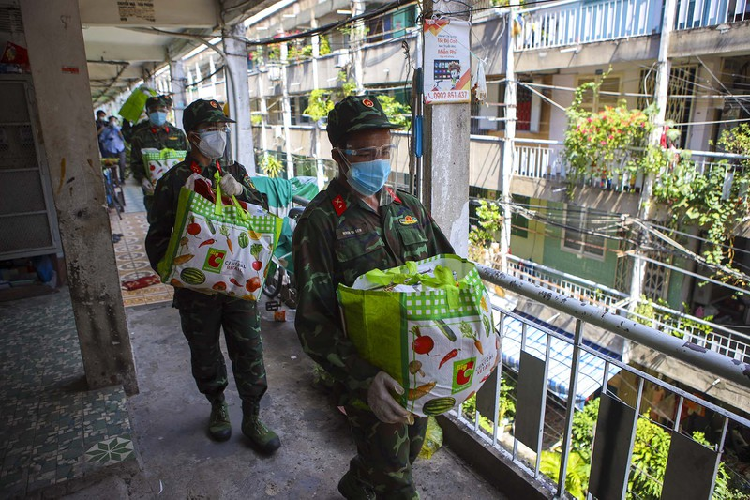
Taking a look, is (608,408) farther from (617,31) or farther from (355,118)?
(617,31)

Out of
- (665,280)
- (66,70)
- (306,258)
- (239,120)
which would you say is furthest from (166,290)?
(665,280)

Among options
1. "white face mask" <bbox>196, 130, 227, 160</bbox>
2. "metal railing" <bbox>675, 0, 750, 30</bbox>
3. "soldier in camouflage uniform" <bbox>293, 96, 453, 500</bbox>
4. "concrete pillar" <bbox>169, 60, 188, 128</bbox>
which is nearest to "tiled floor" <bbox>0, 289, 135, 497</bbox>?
"soldier in camouflage uniform" <bbox>293, 96, 453, 500</bbox>

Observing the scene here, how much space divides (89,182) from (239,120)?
17.5ft

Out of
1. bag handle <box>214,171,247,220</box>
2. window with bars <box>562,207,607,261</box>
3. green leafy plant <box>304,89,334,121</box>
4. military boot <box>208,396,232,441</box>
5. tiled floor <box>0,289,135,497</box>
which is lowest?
window with bars <box>562,207,607,261</box>

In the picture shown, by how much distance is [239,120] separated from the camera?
795 cm

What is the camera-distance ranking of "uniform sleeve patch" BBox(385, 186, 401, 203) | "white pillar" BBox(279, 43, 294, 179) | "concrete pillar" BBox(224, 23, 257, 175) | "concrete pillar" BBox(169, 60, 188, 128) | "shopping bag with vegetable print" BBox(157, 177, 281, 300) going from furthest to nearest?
1. "white pillar" BBox(279, 43, 294, 179)
2. "concrete pillar" BBox(169, 60, 188, 128)
3. "concrete pillar" BBox(224, 23, 257, 175)
4. "shopping bag with vegetable print" BBox(157, 177, 281, 300)
5. "uniform sleeve patch" BBox(385, 186, 401, 203)

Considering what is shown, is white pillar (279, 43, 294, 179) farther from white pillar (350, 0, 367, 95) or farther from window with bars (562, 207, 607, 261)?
window with bars (562, 207, 607, 261)

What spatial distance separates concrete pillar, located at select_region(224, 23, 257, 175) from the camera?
7172 mm

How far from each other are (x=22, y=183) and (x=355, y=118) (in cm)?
441

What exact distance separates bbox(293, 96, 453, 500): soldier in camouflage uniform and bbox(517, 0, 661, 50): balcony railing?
9.58 meters

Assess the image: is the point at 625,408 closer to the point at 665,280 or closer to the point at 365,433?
the point at 365,433

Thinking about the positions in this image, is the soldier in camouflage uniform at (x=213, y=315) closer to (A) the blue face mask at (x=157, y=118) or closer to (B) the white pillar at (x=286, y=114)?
(A) the blue face mask at (x=157, y=118)

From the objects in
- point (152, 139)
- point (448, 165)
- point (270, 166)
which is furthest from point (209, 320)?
point (270, 166)

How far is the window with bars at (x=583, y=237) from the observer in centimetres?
1169
